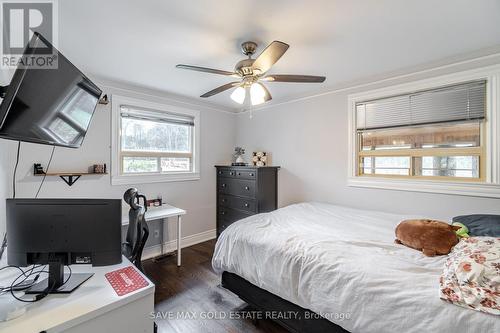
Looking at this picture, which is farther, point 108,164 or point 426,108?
point 108,164

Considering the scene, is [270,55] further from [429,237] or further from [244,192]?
[244,192]

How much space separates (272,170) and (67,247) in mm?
2802

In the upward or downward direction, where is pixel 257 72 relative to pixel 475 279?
upward

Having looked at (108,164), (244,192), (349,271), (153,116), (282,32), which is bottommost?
(349,271)

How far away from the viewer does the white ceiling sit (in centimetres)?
148

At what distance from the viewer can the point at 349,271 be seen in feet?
4.34

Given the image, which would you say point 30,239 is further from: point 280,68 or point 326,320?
point 280,68

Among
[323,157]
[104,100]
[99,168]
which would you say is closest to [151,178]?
[99,168]

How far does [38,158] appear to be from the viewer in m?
2.34

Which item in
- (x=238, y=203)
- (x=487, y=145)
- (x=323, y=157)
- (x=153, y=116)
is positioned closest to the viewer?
(x=487, y=145)

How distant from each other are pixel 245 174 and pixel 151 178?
1400 mm

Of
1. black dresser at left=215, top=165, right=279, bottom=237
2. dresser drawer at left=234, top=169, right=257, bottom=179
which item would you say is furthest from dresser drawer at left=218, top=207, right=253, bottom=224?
dresser drawer at left=234, top=169, right=257, bottom=179

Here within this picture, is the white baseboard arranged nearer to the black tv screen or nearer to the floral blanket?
the black tv screen

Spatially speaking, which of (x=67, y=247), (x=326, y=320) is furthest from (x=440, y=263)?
(x=67, y=247)
